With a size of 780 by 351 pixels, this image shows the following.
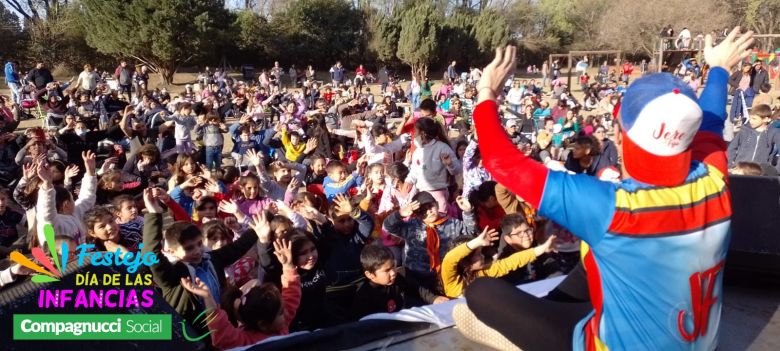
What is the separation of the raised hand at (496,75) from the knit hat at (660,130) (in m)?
0.41

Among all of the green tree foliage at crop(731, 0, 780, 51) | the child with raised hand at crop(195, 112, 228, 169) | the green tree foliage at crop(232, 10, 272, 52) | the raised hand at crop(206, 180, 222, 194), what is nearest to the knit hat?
the raised hand at crop(206, 180, 222, 194)

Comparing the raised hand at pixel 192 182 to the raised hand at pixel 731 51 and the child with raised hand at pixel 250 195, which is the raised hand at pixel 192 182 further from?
the raised hand at pixel 731 51

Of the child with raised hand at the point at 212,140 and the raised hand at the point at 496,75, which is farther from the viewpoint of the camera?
the child with raised hand at the point at 212,140

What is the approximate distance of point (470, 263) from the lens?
3.87 metres

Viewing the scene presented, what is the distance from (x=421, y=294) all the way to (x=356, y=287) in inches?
17.8

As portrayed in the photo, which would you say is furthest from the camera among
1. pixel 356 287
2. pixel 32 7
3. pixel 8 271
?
pixel 32 7

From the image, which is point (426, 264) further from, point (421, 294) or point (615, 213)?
point (615, 213)

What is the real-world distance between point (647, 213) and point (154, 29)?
31.6 m

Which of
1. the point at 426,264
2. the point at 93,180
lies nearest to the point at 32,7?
the point at 93,180

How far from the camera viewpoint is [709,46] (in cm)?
257

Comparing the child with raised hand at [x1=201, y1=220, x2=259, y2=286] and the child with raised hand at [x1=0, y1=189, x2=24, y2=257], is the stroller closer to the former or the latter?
the child with raised hand at [x1=0, y1=189, x2=24, y2=257]

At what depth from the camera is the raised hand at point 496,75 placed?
74.5 inches

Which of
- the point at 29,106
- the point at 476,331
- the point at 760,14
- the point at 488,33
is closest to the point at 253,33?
the point at 488,33

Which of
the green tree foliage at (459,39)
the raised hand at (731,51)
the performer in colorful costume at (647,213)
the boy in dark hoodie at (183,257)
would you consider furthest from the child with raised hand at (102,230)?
the green tree foliage at (459,39)
